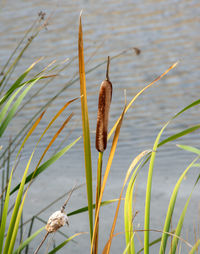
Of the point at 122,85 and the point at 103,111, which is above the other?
the point at 122,85

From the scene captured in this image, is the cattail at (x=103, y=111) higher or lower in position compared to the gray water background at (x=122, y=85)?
lower

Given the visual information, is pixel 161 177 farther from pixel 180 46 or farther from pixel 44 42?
pixel 44 42

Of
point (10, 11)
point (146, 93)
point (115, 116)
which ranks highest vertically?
point (10, 11)

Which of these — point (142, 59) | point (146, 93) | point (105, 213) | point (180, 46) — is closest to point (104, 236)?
point (105, 213)

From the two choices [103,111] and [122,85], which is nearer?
[103,111]

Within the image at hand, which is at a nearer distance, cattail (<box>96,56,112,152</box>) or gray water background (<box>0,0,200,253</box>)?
cattail (<box>96,56,112,152</box>)

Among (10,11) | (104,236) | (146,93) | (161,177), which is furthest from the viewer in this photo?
(10,11)

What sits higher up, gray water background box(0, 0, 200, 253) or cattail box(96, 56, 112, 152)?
gray water background box(0, 0, 200, 253)

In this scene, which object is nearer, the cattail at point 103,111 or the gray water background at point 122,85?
the cattail at point 103,111
